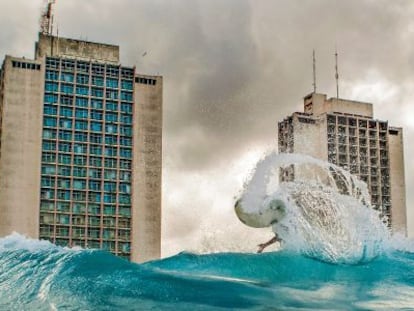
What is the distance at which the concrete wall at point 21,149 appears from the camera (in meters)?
78.6

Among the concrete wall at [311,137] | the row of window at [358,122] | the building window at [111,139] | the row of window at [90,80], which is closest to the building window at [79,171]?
the building window at [111,139]

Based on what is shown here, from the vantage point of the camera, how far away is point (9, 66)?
80.9m

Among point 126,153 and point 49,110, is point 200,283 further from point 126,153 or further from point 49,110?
point 49,110

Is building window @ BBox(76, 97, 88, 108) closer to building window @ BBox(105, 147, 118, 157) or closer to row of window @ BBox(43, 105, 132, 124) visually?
row of window @ BBox(43, 105, 132, 124)

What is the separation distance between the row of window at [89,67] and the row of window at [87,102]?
117 inches

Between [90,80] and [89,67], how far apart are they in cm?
152

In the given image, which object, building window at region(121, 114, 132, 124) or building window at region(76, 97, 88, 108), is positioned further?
building window at region(121, 114, 132, 124)

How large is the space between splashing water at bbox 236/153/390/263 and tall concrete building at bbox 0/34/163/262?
5996cm

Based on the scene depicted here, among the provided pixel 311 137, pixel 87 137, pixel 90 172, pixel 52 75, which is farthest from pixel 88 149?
pixel 311 137

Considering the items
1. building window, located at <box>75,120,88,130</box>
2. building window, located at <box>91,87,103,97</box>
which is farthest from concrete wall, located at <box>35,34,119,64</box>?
building window, located at <box>75,120,88,130</box>

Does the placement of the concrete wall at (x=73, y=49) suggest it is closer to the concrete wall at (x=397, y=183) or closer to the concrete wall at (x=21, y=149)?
the concrete wall at (x=21, y=149)

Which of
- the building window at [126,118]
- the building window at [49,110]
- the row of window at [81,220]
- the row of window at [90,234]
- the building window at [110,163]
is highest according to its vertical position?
the building window at [49,110]

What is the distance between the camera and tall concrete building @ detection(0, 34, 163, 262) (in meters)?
80.0

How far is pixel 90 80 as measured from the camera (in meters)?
83.9
